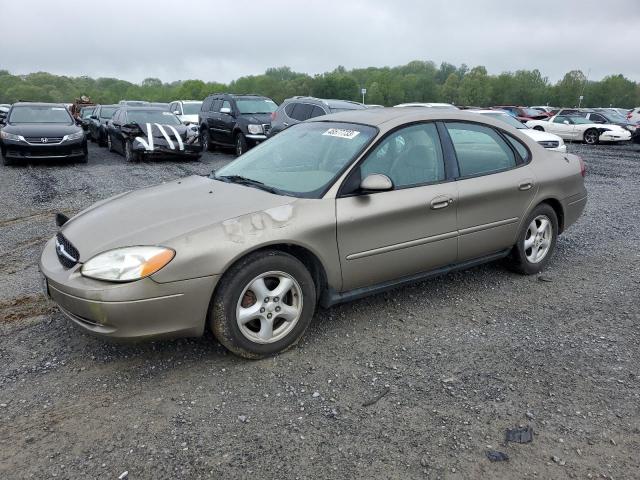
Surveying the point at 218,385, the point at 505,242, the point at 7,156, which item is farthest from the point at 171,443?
the point at 7,156

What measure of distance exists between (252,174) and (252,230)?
3.16 ft

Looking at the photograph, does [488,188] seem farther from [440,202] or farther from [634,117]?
[634,117]

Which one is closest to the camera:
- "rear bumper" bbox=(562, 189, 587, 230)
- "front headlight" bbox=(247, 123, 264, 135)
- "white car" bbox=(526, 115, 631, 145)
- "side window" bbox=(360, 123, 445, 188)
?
"side window" bbox=(360, 123, 445, 188)

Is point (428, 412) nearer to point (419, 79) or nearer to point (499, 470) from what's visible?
point (499, 470)

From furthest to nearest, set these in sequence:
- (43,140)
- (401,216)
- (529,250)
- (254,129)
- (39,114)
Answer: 1. (254,129)
2. (39,114)
3. (43,140)
4. (529,250)
5. (401,216)

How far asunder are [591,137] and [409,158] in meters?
20.9

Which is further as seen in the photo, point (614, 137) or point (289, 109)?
point (614, 137)

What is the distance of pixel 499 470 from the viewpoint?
2.30 meters

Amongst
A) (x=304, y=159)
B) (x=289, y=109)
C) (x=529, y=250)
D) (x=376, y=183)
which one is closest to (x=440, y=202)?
(x=376, y=183)

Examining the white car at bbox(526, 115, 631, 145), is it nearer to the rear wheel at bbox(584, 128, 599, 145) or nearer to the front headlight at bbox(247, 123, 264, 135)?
the rear wheel at bbox(584, 128, 599, 145)

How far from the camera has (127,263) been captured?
111 inches

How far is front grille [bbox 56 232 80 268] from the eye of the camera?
3.02m


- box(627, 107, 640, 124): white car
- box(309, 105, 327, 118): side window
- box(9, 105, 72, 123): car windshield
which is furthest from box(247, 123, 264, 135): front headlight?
box(627, 107, 640, 124): white car

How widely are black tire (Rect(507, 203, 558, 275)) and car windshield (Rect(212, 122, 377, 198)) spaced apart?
71.2 inches
